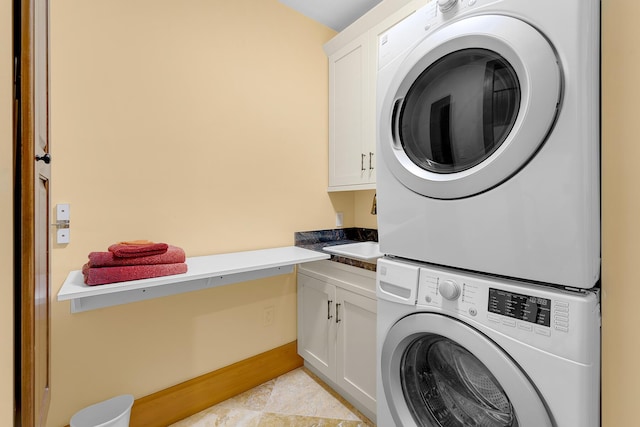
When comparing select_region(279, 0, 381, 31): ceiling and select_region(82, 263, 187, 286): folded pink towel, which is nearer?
select_region(82, 263, 187, 286): folded pink towel

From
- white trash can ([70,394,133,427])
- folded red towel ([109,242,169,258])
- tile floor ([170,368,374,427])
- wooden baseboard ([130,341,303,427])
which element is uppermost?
folded red towel ([109,242,169,258])

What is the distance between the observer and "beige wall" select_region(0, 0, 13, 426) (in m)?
0.54

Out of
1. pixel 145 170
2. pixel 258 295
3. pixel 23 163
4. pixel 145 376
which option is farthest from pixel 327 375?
pixel 23 163

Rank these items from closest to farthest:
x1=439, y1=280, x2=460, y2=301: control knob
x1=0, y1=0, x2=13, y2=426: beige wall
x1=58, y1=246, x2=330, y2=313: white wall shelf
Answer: x1=0, y1=0, x2=13, y2=426: beige wall
x1=439, y1=280, x2=460, y2=301: control knob
x1=58, y1=246, x2=330, y2=313: white wall shelf

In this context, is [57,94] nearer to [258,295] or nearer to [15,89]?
[15,89]

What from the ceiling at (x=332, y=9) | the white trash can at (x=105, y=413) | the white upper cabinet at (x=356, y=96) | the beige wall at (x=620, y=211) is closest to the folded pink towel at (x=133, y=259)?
the white trash can at (x=105, y=413)

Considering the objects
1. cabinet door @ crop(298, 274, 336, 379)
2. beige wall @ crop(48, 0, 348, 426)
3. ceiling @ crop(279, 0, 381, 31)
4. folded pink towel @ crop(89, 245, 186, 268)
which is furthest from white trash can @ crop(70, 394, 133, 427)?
ceiling @ crop(279, 0, 381, 31)

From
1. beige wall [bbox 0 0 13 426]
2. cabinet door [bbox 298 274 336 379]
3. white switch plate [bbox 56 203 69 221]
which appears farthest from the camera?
cabinet door [bbox 298 274 336 379]

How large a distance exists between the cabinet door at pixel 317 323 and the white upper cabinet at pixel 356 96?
693 millimetres

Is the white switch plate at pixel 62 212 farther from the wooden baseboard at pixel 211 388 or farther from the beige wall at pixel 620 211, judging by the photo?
the beige wall at pixel 620 211

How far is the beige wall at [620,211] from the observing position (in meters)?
0.59

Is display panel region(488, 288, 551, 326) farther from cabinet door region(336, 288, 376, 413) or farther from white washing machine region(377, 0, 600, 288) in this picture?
cabinet door region(336, 288, 376, 413)

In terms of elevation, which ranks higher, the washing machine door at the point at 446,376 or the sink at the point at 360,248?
the sink at the point at 360,248

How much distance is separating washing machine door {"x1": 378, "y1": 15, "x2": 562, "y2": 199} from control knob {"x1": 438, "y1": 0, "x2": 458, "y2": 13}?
2.4 inches
